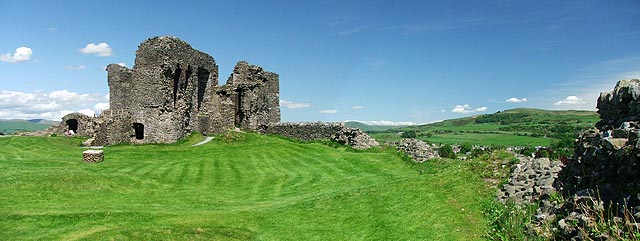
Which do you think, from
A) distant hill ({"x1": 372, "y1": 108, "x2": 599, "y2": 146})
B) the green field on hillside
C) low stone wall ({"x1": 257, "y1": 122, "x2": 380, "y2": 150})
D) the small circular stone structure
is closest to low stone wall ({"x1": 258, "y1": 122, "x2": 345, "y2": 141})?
low stone wall ({"x1": 257, "y1": 122, "x2": 380, "y2": 150})

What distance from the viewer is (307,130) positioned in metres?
38.4

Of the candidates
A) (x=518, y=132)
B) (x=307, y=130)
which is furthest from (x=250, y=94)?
(x=518, y=132)

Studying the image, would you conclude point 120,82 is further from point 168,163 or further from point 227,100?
point 168,163

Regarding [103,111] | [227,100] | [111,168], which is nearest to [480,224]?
Result: [111,168]

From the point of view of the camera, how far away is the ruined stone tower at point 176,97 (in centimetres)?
3581

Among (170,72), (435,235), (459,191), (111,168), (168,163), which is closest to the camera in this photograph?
(435,235)

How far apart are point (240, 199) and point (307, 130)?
66.2 ft

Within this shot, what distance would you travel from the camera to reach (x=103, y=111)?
41.6 meters

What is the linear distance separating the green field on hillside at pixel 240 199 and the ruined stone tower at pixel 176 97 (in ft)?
30.3

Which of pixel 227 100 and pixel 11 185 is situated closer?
pixel 11 185

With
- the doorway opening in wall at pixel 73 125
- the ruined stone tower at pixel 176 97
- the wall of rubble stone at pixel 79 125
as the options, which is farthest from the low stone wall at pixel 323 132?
the doorway opening in wall at pixel 73 125

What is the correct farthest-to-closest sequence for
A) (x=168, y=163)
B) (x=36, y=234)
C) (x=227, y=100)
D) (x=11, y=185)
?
(x=227, y=100), (x=168, y=163), (x=11, y=185), (x=36, y=234)

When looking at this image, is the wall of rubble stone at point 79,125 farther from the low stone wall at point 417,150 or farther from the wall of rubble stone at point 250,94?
the low stone wall at point 417,150

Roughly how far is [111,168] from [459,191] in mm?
17712
